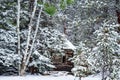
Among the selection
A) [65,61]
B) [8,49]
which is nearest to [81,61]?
[8,49]

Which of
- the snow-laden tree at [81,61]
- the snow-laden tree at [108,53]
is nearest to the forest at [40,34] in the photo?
the snow-laden tree at [81,61]

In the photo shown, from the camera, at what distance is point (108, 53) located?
41.8 feet

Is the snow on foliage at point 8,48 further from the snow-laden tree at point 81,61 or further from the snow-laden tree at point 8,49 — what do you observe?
the snow-laden tree at point 81,61

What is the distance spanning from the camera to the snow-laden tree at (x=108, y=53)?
12719mm

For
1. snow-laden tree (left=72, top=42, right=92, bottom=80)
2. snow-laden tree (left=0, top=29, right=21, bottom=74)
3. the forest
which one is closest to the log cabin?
the forest

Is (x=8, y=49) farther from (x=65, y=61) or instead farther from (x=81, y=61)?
(x=65, y=61)

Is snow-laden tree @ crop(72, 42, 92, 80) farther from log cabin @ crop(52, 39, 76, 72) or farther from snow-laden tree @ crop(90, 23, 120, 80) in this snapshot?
log cabin @ crop(52, 39, 76, 72)

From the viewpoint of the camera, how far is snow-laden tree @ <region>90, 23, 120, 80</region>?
12.7 meters

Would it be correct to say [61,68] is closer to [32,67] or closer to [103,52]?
[32,67]

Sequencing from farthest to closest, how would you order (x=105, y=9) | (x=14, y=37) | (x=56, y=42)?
(x=105, y=9) → (x=56, y=42) → (x=14, y=37)

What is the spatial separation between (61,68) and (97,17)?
17.5 ft

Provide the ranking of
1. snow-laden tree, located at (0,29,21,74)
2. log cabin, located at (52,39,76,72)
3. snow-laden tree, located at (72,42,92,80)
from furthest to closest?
log cabin, located at (52,39,76,72)
snow-laden tree, located at (0,29,21,74)
snow-laden tree, located at (72,42,92,80)

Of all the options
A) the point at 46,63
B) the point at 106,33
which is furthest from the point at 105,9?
the point at 106,33

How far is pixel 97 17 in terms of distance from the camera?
23.8 meters
